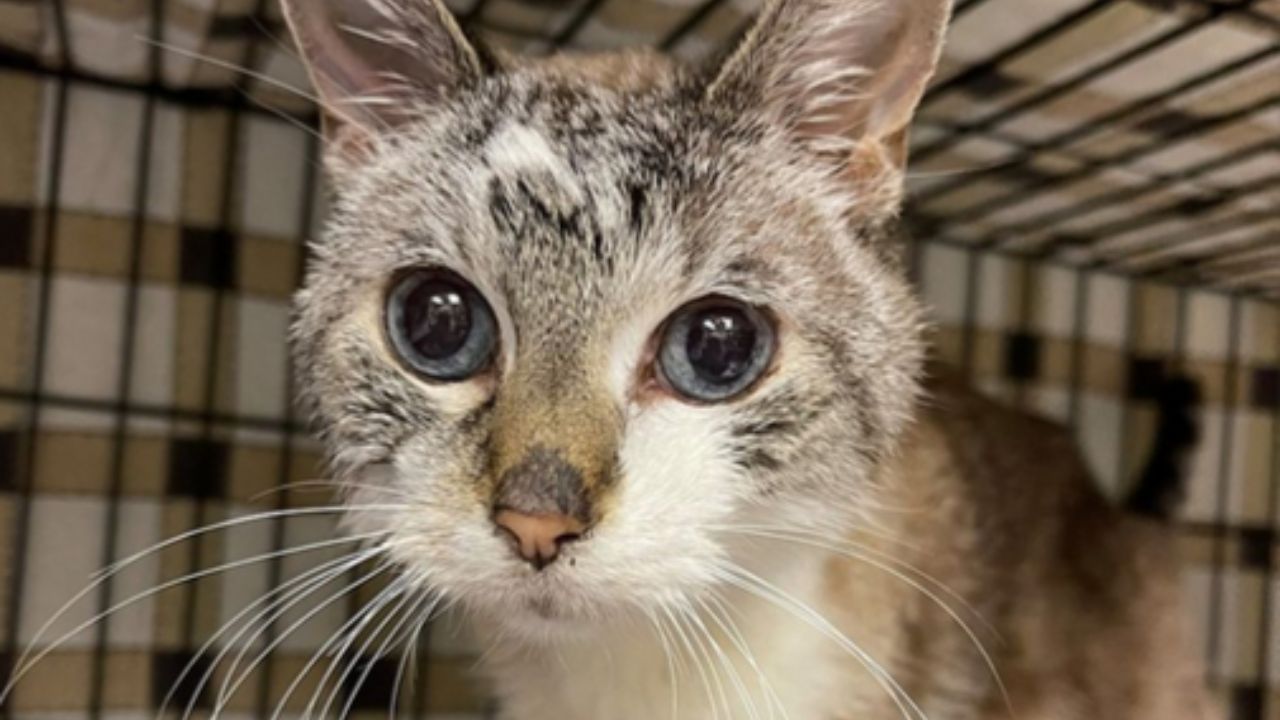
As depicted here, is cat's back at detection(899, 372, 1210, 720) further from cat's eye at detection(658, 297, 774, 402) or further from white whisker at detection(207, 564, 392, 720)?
white whisker at detection(207, 564, 392, 720)

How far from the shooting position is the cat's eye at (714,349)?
91cm

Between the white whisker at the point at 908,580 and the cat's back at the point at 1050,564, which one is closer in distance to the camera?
the white whisker at the point at 908,580

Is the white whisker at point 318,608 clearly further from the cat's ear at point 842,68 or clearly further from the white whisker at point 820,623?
the cat's ear at point 842,68

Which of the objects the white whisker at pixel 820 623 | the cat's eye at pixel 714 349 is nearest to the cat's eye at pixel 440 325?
the cat's eye at pixel 714 349

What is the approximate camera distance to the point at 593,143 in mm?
937

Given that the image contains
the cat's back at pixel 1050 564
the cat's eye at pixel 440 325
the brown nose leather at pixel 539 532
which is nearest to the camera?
the brown nose leather at pixel 539 532

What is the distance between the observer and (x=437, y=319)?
0.94 metres

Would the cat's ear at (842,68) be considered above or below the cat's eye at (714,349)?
above

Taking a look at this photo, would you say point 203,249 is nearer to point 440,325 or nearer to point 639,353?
point 440,325

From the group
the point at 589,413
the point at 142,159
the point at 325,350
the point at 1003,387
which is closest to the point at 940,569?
the point at 589,413

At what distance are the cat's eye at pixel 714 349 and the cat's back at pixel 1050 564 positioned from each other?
305mm

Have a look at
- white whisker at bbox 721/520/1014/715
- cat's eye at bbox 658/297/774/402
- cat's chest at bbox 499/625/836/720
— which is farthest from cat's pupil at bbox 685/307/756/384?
cat's chest at bbox 499/625/836/720

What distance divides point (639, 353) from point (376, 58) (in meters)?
0.35

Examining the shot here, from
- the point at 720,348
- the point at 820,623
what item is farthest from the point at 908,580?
the point at 720,348
